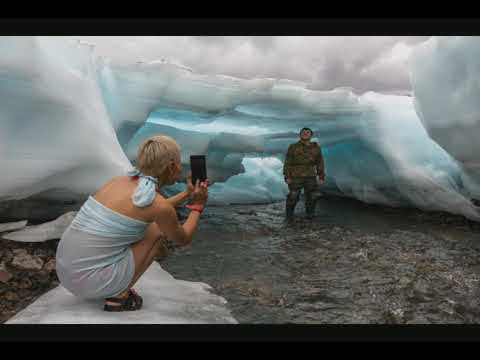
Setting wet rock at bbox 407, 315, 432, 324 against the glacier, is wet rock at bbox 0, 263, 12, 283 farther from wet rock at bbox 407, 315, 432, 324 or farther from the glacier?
wet rock at bbox 407, 315, 432, 324

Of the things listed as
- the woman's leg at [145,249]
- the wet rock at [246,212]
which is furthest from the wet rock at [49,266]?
the wet rock at [246,212]

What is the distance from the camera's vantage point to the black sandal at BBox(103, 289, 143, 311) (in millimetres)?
1737

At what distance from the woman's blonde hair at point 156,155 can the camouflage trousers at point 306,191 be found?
3313 millimetres

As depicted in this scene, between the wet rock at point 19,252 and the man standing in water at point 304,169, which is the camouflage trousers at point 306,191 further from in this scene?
the wet rock at point 19,252

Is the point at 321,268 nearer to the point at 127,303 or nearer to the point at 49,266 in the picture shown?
the point at 127,303

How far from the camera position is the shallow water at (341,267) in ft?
6.95

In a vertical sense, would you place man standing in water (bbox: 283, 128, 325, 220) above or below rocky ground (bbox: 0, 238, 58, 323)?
above

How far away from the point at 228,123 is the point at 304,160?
63.8 inches

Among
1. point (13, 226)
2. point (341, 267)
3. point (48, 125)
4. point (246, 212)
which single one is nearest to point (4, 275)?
point (13, 226)

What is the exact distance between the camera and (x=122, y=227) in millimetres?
1617

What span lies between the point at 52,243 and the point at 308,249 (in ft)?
6.77

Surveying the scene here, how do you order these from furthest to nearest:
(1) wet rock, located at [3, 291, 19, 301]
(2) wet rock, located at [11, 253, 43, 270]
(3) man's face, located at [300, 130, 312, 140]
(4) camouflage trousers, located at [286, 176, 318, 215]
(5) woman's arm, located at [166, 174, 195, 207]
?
(4) camouflage trousers, located at [286, 176, 318, 215]
(3) man's face, located at [300, 130, 312, 140]
(2) wet rock, located at [11, 253, 43, 270]
(1) wet rock, located at [3, 291, 19, 301]
(5) woman's arm, located at [166, 174, 195, 207]

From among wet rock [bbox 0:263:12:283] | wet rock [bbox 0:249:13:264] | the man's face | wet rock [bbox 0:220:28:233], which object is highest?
the man's face

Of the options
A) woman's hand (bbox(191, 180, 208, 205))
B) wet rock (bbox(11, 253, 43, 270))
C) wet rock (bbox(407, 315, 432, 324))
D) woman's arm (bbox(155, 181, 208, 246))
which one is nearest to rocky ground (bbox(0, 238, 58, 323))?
wet rock (bbox(11, 253, 43, 270))
